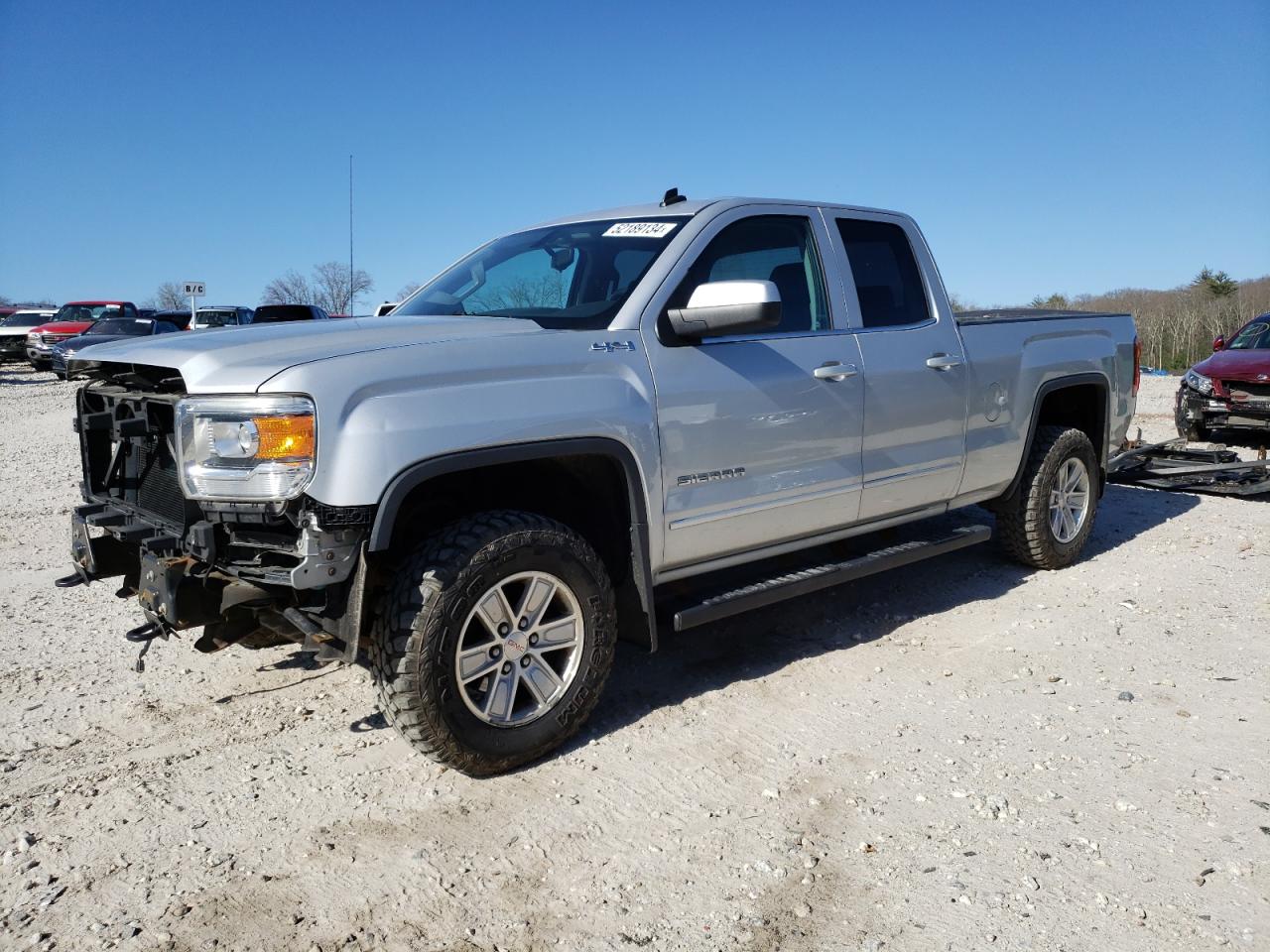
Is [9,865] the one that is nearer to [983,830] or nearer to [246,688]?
[246,688]

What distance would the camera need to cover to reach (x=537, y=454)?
→ 3.40 meters

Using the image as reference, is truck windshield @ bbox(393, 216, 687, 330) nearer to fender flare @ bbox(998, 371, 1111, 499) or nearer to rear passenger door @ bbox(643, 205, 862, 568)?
rear passenger door @ bbox(643, 205, 862, 568)

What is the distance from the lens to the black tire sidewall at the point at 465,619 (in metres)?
3.27

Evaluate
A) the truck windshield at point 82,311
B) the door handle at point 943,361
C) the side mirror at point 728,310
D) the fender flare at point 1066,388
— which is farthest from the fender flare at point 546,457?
Result: the truck windshield at point 82,311

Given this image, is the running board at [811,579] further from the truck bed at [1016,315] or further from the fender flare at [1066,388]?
the truck bed at [1016,315]

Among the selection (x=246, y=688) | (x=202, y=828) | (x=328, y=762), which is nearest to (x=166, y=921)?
(x=202, y=828)

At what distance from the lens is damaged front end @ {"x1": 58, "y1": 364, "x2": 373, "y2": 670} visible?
303cm

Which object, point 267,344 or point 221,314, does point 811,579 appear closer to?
point 267,344

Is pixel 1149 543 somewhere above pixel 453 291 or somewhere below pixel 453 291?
below

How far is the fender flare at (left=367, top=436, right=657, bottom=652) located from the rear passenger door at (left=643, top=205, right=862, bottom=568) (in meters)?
0.14

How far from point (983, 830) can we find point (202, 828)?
250cm

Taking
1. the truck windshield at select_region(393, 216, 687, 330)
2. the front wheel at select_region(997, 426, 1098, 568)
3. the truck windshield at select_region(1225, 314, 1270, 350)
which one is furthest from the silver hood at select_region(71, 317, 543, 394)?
the truck windshield at select_region(1225, 314, 1270, 350)

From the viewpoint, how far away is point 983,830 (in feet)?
10.2

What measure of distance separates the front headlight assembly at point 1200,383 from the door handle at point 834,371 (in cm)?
871
